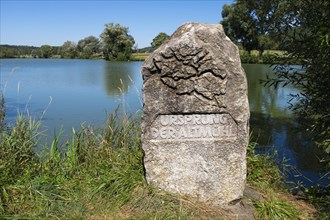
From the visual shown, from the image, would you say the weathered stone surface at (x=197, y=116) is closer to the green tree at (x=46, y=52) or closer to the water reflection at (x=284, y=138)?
the water reflection at (x=284, y=138)

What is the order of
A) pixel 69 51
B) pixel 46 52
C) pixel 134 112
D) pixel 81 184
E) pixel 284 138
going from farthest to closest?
pixel 46 52 < pixel 69 51 < pixel 284 138 < pixel 134 112 < pixel 81 184

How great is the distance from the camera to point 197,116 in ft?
10.8

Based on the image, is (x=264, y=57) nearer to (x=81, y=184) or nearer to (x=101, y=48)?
(x=81, y=184)

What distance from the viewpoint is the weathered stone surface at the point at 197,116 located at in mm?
3207

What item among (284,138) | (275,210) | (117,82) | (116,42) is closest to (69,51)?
(116,42)

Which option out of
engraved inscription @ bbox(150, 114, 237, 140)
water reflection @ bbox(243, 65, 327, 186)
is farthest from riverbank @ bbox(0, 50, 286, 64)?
engraved inscription @ bbox(150, 114, 237, 140)

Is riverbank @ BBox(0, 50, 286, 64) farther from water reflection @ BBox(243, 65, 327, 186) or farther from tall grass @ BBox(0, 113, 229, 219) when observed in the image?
tall grass @ BBox(0, 113, 229, 219)

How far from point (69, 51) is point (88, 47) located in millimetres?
4919

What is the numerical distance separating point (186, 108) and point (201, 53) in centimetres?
54

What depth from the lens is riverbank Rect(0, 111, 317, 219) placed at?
3.06 meters

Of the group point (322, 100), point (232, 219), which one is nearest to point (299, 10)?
point (322, 100)

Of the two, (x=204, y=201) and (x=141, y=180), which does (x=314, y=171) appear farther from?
(x=141, y=180)

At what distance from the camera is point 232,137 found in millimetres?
3303

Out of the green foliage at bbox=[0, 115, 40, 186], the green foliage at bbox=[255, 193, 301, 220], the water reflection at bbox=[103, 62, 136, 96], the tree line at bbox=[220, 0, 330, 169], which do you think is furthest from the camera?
the water reflection at bbox=[103, 62, 136, 96]
